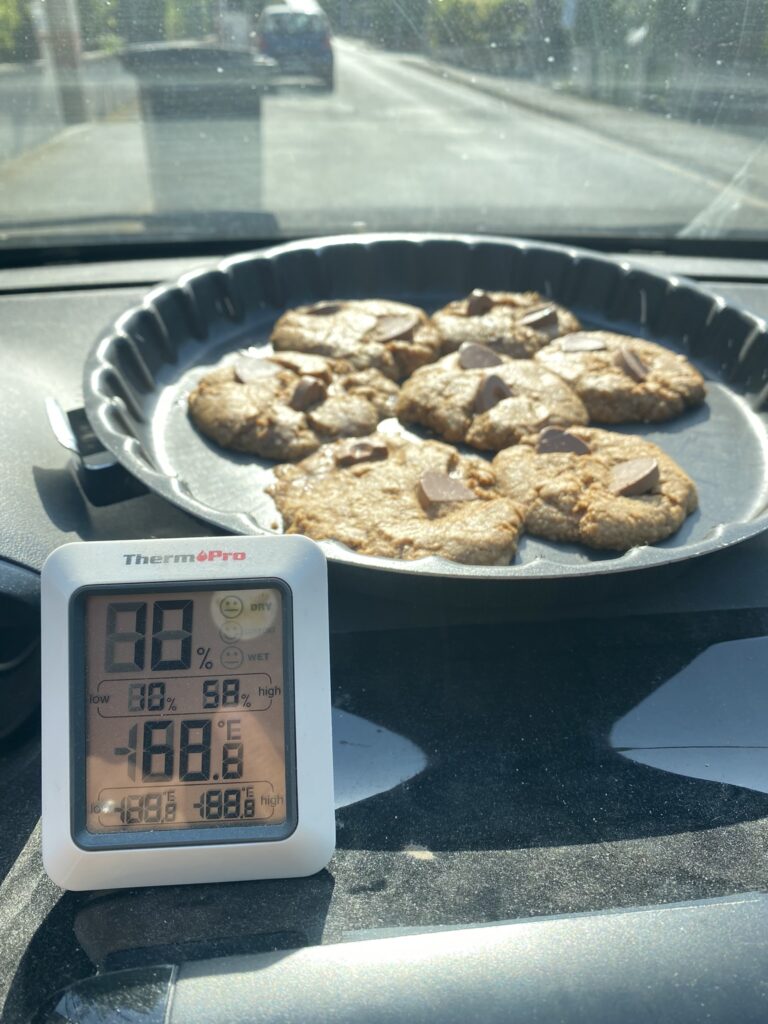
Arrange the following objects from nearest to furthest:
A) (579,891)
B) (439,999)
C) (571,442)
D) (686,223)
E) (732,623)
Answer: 1. (439,999)
2. (579,891)
3. (732,623)
4. (571,442)
5. (686,223)

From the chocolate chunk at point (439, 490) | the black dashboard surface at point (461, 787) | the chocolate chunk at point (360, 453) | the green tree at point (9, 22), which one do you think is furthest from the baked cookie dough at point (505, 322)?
the green tree at point (9, 22)

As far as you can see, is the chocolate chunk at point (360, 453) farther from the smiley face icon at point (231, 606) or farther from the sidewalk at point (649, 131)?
the sidewalk at point (649, 131)

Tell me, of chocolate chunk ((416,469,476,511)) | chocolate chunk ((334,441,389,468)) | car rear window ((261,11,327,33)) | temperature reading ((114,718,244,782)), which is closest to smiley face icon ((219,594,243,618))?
temperature reading ((114,718,244,782))

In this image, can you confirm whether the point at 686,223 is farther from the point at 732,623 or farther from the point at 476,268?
the point at 732,623

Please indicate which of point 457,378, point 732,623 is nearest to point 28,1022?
point 732,623

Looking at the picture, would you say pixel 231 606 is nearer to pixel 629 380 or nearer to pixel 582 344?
pixel 629 380

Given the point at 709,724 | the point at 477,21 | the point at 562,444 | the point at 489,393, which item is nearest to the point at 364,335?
the point at 489,393
